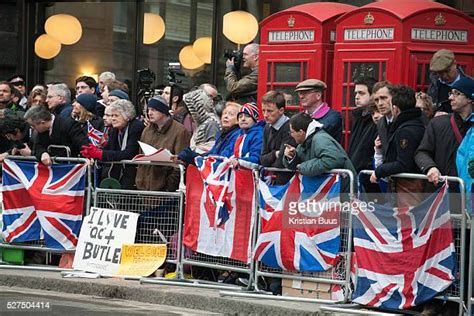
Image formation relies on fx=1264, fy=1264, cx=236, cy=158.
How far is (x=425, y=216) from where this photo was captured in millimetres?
11555

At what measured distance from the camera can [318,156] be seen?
1250 cm

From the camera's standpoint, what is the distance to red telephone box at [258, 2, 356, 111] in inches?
579

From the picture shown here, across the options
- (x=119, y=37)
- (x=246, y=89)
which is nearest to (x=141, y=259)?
(x=246, y=89)

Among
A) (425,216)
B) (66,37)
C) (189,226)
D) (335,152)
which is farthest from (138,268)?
(66,37)

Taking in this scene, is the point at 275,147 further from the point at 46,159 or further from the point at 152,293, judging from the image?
the point at 46,159

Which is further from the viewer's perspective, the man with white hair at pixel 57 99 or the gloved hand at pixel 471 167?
the man with white hair at pixel 57 99

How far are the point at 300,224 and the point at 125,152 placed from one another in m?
3.05

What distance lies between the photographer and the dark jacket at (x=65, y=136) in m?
15.3

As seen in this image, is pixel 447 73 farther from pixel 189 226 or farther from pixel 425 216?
pixel 189 226

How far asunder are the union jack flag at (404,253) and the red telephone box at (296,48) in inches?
117

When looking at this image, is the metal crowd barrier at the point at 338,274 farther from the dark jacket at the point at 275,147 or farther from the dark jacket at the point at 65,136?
the dark jacket at the point at 65,136

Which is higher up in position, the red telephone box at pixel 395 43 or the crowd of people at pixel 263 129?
the red telephone box at pixel 395 43

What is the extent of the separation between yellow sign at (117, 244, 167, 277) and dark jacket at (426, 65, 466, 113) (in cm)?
347

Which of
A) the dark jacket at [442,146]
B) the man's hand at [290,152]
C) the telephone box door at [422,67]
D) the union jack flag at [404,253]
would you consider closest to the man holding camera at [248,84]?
the telephone box door at [422,67]
